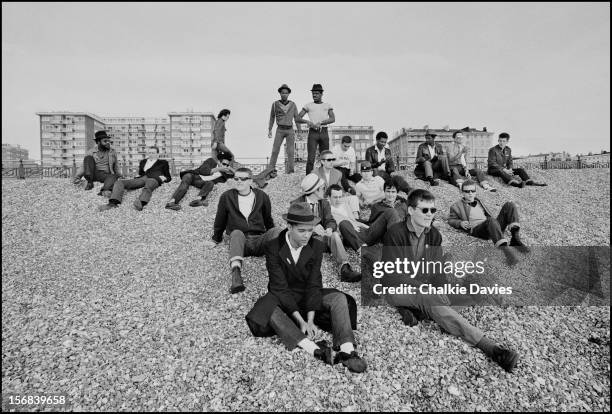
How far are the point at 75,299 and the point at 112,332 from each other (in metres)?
1.34

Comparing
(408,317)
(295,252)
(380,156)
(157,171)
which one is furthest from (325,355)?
(157,171)

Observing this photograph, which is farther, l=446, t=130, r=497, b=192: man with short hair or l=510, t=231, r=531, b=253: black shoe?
l=446, t=130, r=497, b=192: man with short hair

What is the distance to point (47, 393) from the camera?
343cm

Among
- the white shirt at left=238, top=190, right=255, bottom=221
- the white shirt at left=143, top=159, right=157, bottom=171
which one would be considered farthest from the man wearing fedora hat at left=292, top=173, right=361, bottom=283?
the white shirt at left=143, top=159, right=157, bottom=171

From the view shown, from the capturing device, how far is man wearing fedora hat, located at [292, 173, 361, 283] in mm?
5421

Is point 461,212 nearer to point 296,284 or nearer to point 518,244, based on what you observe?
point 518,244

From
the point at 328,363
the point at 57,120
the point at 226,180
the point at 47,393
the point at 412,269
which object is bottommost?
the point at 47,393

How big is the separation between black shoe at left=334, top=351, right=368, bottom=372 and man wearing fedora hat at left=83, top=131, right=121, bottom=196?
28.4ft

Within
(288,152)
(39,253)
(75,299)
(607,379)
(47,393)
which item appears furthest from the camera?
(288,152)

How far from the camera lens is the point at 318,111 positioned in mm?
10477

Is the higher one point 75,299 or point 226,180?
point 226,180

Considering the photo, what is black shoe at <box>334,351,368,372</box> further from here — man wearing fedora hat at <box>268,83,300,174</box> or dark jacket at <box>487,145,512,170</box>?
dark jacket at <box>487,145,512,170</box>

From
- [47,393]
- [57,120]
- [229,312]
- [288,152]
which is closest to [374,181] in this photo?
[288,152]

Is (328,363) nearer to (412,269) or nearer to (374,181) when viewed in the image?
(412,269)
